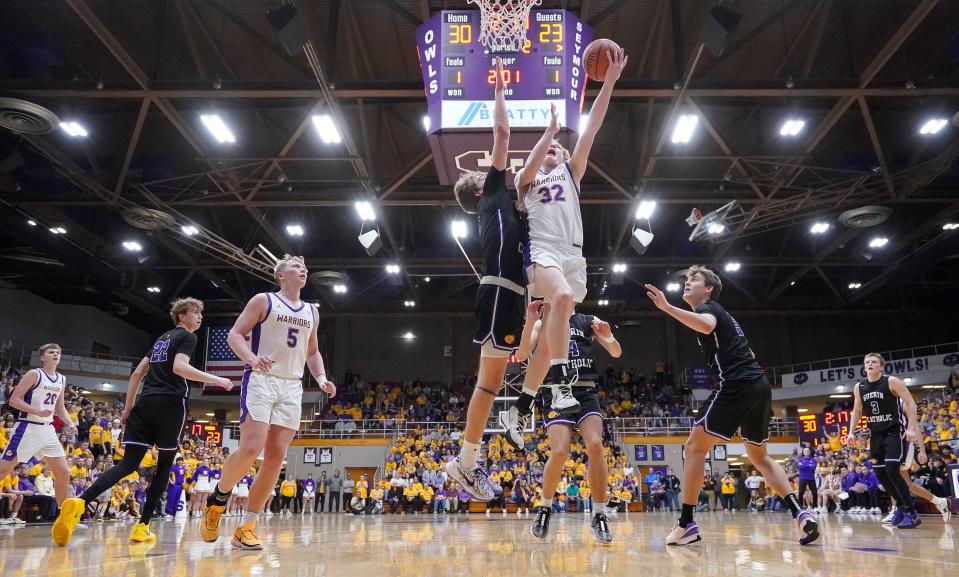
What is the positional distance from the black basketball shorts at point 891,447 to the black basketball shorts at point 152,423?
7705 mm

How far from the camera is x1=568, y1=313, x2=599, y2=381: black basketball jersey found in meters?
5.93

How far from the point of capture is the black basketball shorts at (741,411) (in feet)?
16.4

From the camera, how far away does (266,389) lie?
4.87m

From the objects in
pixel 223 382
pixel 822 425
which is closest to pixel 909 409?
pixel 223 382

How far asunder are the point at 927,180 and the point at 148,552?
17852 millimetres

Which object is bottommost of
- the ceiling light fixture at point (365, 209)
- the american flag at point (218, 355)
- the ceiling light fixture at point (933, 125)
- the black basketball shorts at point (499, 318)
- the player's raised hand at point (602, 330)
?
the black basketball shorts at point (499, 318)

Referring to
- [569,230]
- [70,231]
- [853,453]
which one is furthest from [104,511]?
[853,453]

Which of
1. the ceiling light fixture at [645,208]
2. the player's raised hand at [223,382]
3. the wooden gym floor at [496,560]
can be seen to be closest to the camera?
the wooden gym floor at [496,560]

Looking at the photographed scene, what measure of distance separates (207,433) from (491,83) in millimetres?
22026

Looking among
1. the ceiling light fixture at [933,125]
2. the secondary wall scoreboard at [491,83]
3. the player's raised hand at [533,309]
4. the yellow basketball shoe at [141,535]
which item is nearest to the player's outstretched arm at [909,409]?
the secondary wall scoreboard at [491,83]

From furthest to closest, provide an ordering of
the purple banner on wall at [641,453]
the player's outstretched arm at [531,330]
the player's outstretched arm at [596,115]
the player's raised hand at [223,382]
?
the purple banner on wall at [641,453] < the player's raised hand at [223,382] < the player's outstretched arm at [531,330] < the player's outstretched arm at [596,115]

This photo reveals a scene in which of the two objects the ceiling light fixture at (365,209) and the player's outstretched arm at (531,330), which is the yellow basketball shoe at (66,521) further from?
the ceiling light fixture at (365,209)

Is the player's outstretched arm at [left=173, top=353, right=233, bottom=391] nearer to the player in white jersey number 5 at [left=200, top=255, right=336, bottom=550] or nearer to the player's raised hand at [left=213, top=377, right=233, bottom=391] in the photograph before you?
the player's raised hand at [left=213, top=377, right=233, bottom=391]

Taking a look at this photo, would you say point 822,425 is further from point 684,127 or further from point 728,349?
point 728,349
